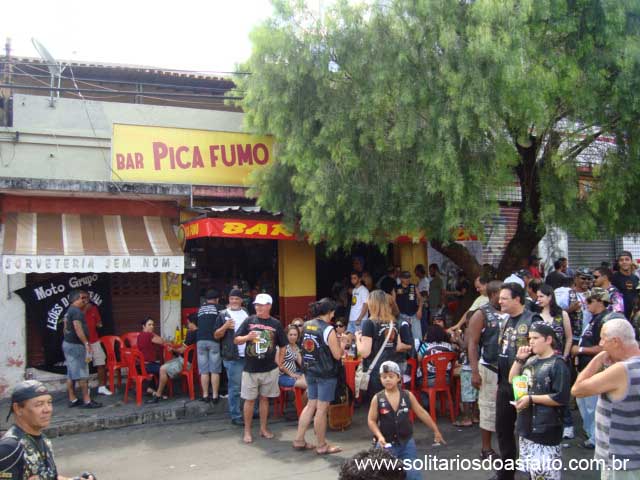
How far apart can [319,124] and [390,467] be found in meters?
7.36

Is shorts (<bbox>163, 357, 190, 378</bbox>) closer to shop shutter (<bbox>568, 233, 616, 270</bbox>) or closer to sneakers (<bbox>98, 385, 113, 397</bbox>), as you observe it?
sneakers (<bbox>98, 385, 113, 397</bbox>)

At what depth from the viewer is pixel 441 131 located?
801 centimetres

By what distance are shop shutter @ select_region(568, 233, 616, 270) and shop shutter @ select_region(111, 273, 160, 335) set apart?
10.7 meters

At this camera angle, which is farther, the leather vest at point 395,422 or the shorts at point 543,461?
the leather vest at point 395,422

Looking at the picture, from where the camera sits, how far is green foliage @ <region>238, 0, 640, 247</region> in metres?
7.98

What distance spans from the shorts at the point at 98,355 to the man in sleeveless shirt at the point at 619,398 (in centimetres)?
832

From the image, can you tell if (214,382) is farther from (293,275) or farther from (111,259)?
(293,275)

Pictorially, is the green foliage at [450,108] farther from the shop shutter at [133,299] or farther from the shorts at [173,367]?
the shop shutter at [133,299]

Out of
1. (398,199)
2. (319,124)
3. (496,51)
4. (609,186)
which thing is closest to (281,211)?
(319,124)

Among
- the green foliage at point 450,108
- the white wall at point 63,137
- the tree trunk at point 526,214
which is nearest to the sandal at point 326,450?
the green foliage at point 450,108

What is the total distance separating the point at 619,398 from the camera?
3664mm

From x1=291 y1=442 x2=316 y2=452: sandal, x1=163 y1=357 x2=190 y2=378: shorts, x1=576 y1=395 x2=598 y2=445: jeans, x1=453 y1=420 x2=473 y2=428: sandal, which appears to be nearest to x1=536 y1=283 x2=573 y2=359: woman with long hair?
x1=576 y1=395 x2=598 y2=445: jeans

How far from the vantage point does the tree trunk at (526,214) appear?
9.39 meters

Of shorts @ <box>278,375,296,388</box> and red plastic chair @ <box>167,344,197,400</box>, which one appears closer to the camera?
shorts @ <box>278,375,296,388</box>
